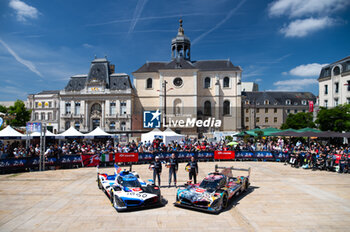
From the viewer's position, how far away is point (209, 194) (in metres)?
9.53

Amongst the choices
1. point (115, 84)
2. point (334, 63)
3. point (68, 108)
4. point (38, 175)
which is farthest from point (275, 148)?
point (68, 108)

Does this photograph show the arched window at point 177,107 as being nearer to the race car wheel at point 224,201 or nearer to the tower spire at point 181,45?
the tower spire at point 181,45

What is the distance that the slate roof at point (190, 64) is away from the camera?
5465 cm

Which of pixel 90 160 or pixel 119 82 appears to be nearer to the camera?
pixel 90 160

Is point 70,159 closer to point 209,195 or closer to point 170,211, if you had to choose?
point 170,211

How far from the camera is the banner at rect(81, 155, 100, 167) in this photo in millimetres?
20547

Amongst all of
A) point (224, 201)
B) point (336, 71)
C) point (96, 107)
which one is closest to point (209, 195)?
point (224, 201)

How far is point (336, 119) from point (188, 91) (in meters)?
28.1

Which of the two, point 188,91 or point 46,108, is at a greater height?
point 188,91

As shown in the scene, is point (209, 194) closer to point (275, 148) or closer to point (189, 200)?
point (189, 200)

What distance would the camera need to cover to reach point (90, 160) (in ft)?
68.2

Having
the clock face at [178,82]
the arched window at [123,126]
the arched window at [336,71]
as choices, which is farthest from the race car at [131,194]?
the clock face at [178,82]

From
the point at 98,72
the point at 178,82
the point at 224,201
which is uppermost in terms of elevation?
the point at 98,72

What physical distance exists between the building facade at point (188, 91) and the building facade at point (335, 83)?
52.7 feet
